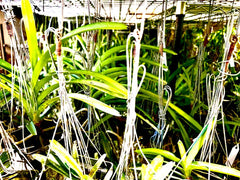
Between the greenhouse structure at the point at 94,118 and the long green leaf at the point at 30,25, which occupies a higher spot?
the long green leaf at the point at 30,25

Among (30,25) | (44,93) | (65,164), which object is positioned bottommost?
(65,164)

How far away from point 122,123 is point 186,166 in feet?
1.20

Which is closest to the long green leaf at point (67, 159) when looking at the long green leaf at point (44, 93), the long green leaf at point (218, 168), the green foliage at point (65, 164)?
the green foliage at point (65, 164)

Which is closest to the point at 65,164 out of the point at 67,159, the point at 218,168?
the point at 67,159

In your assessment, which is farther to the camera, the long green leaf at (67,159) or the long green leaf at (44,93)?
the long green leaf at (44,93)

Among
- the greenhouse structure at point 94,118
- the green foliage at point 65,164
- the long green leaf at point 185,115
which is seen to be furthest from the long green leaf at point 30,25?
the long green leaf at point 185,115

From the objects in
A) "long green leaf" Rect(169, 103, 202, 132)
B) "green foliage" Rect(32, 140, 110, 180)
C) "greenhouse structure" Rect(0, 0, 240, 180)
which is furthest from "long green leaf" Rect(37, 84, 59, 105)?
"long green leaf" Rect(169, 103, 202, 132)

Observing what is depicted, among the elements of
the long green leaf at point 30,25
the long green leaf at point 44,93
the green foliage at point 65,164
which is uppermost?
the long green leaf at point 30,25

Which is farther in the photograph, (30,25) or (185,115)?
(185,115)

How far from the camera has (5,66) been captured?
0.58 metres

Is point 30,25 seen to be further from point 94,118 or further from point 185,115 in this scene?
point 185,115

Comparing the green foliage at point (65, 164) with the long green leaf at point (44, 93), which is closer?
the green foliage at point (65, 164)

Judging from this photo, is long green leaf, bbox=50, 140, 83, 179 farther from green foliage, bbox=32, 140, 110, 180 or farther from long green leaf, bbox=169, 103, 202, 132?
long green leaf, bbox=169, 103, 202, 132

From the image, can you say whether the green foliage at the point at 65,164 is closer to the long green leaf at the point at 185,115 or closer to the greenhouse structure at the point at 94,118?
the greenhouse structure at the point at 94,118
